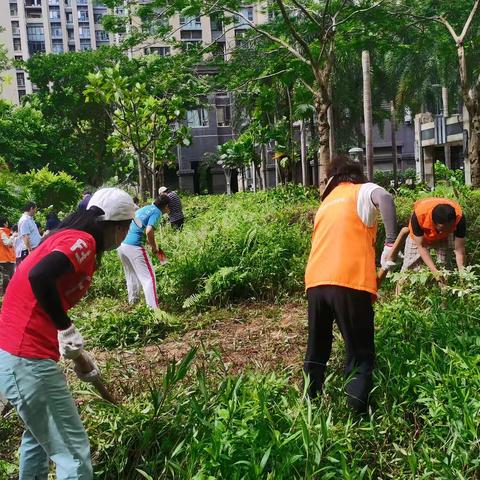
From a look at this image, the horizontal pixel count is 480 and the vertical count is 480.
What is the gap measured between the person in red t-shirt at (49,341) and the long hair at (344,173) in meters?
1.83

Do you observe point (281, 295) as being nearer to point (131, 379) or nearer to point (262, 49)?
point (131, 379)

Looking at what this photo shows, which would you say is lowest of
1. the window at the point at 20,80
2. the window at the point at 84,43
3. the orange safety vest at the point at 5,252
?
the orange safety vest at the point at 5,252

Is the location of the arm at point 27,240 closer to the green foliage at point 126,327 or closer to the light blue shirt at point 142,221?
the light blue shirt at point 142,221

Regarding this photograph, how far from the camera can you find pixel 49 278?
2.91 metres

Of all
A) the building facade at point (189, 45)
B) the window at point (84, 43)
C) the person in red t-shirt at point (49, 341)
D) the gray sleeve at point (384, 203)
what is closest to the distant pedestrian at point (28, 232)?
the building facade at point (189, 45)

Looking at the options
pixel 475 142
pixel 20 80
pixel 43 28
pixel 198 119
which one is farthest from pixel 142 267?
pixel 43 28

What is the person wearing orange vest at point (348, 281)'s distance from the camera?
3891 mm

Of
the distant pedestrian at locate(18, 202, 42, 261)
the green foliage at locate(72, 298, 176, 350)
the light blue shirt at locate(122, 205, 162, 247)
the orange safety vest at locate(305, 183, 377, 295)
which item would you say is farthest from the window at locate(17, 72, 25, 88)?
the orange safety vest at locate(305, 183, 377, 295)

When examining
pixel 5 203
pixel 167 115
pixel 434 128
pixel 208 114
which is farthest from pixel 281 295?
pixel 208 114

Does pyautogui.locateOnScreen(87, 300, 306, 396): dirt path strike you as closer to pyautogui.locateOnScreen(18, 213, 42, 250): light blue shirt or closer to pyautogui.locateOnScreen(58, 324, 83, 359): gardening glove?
pyautogui.locateOnScreen(58, 324, 83, 359): gardening glove

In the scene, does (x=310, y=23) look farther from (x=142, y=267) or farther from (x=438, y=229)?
(x=438, y=229)

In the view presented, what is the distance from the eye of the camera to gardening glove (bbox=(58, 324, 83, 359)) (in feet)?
10.1

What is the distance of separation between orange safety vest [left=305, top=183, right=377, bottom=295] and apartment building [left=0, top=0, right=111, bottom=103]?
A: 270 ft

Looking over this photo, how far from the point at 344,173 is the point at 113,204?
1.69 m
